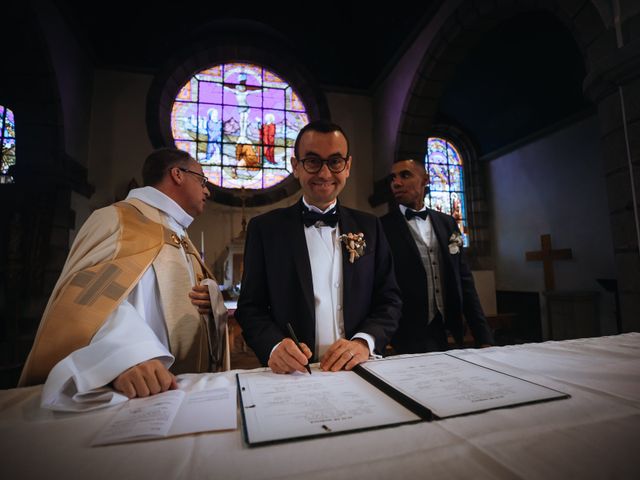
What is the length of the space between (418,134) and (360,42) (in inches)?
91.6

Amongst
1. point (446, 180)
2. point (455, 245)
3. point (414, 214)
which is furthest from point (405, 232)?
point (446, 180)

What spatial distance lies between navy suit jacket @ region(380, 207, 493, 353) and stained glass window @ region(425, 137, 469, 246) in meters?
6.93

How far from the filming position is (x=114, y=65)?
223 inches

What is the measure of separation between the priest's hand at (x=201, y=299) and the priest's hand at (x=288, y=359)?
25.3 inches

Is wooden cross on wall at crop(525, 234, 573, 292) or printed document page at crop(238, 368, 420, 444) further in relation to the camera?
wooden cross on wall at crop(525, 234, 573, 292)

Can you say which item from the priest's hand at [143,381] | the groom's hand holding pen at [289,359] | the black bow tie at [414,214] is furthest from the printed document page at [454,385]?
the black bow tie at [414,214]

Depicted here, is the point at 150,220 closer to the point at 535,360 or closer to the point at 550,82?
the point at 535,360

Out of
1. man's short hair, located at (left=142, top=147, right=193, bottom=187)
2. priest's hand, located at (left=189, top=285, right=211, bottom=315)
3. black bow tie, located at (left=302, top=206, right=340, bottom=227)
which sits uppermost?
man's short hair, located at (left=142, top=147, right=193, bottom=187)

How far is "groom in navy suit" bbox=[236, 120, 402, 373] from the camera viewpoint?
1377 mm

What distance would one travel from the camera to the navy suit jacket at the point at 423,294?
2.11 meters

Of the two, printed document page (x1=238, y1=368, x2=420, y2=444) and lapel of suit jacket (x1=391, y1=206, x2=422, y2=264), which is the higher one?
lapel of suit jacket (x1=391, y1=206, x2=422, y2=264)

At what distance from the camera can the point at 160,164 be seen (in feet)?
6.27

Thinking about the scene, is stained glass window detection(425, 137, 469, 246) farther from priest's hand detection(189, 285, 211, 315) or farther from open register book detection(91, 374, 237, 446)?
open register book detection(91, 374, 237, 446)

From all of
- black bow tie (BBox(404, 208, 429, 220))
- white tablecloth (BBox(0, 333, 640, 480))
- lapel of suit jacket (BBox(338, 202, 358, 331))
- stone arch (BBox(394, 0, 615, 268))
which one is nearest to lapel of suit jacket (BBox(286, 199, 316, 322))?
lapel of suit jacket (BBox(338, 202, 358, 331))
